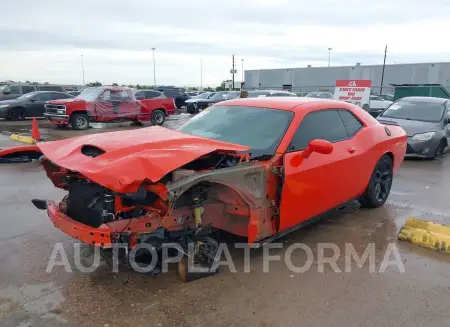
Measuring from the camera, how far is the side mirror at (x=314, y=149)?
3663 millimetres

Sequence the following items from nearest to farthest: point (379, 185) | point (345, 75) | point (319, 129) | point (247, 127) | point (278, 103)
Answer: point (247, 127) < point (319, 129) < point (278, 103) < point (379, 185) < point (345, 75)

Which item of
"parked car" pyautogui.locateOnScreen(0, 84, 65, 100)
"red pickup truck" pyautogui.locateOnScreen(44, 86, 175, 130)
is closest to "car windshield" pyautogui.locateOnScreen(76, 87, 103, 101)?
"red pickup truck" pyautogui.locateOnScreen(44, 86, 175, 130)

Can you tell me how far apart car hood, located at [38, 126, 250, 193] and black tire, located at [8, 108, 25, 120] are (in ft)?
55.8

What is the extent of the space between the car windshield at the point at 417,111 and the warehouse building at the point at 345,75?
32.2 metres

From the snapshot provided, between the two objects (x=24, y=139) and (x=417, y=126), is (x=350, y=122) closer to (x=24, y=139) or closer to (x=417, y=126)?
(x=417, y=126)

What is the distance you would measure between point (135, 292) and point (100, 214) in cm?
73

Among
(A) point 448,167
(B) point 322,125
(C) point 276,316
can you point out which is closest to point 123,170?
(C) point 276,316

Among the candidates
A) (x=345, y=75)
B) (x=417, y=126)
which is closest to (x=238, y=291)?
(x=417, y=126)

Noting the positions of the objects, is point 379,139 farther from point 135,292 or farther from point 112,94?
point 112,94

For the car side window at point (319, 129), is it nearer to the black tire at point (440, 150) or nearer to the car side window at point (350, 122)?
the car side window at point (350, 122)

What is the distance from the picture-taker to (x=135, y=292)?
135 inches

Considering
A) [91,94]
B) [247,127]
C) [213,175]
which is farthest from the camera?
[91,94]

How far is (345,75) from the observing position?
55.8 metres

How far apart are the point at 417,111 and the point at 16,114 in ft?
56.4
